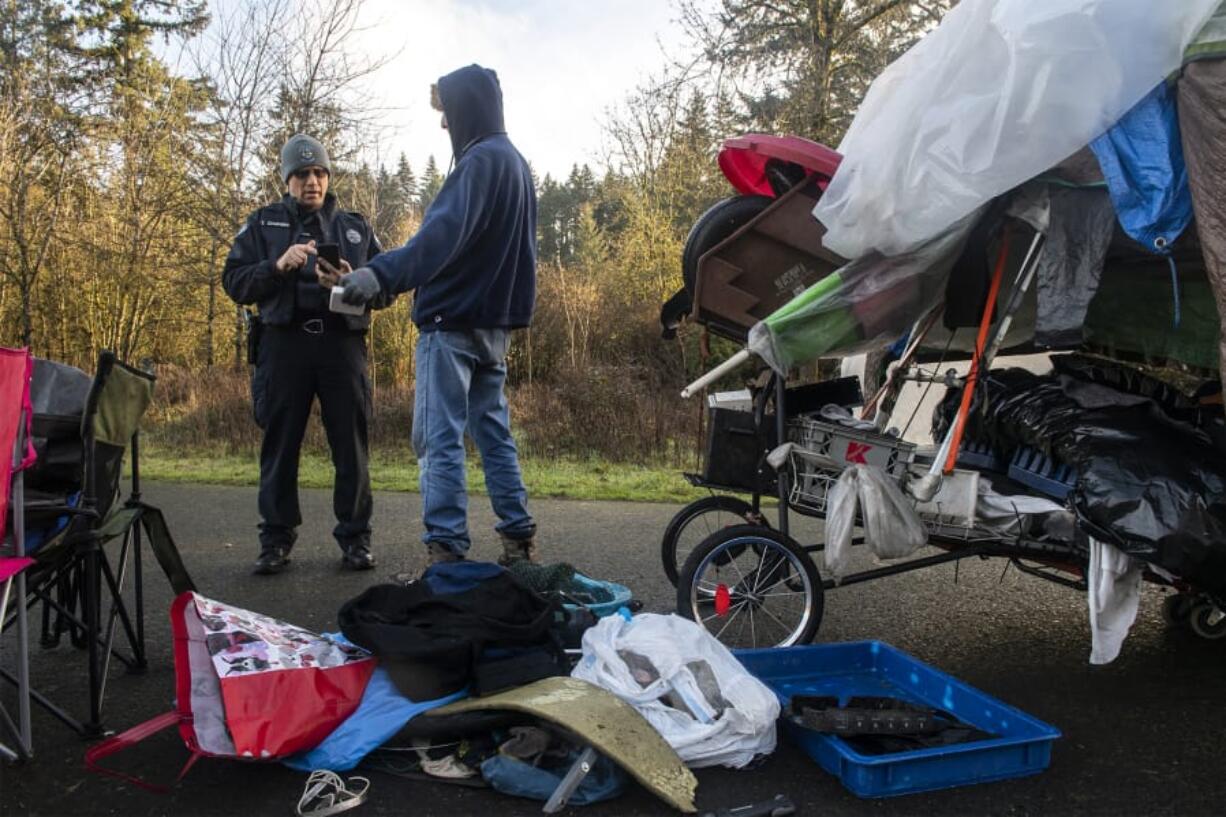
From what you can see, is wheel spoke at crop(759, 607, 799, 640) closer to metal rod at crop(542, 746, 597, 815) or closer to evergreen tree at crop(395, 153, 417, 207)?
metal rod at crop(542, 746, 597, 815)

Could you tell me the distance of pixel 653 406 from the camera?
36.5ft

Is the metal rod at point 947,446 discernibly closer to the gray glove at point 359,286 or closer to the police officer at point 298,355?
the gray glove at point 359,286

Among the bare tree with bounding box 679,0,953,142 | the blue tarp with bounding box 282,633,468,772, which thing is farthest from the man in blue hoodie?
the bare tree with bounding box 679,0,953,142

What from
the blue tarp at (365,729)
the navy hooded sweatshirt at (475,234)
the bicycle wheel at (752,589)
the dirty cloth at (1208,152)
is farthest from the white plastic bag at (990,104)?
the blue tarp at (365,729)

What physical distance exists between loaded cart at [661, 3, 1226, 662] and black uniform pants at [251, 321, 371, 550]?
1802 millimetres

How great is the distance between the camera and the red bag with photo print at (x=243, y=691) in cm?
229

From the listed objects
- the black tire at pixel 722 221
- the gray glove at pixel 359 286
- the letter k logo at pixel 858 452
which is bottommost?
the letter k logo at pixel 858 452

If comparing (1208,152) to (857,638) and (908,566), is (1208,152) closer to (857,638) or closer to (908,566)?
(908,566)

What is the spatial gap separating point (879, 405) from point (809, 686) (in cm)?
123

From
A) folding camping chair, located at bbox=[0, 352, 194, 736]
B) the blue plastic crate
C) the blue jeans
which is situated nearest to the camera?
the blue plastic crate

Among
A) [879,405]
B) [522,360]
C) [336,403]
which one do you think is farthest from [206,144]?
[879,405]

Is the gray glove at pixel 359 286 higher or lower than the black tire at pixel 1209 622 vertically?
higher

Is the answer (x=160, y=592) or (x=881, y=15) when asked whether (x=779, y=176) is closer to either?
(x=160, y=592)

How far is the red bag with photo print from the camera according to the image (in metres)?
2.29
